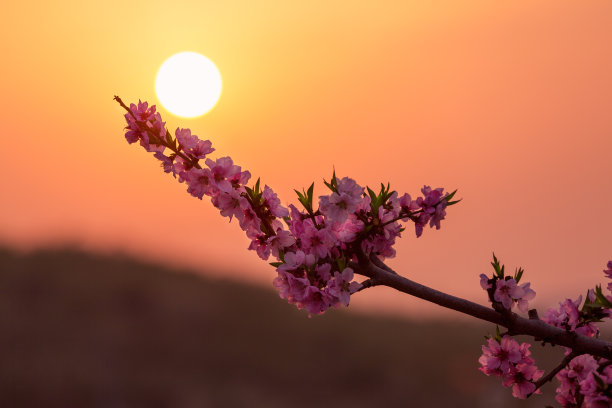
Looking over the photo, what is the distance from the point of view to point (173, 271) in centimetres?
2825

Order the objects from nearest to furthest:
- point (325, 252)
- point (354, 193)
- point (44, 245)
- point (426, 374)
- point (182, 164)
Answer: point (354, 193) → point (325, 252) → point (182, 164) → point (426, 374) → point (44, 245)

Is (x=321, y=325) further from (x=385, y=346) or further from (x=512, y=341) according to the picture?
(x=512, y=341)

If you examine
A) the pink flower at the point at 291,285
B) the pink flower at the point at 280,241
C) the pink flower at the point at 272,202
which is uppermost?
the pink flower at the point at 272,202

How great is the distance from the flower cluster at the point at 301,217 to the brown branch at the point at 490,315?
16 centimetres

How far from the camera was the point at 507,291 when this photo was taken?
3250 mm

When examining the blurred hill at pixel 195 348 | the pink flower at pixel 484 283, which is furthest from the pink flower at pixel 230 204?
the blurred hill at pixel 195 348

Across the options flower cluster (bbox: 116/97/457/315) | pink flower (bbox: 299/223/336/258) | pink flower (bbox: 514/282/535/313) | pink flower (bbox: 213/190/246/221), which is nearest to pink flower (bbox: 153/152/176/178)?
flower cluster (bbox: 116/97/457/315)

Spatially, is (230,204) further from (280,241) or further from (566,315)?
(566,315)

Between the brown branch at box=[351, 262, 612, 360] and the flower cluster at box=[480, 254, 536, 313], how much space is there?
71mm

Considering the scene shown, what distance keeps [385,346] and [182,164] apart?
22540mm

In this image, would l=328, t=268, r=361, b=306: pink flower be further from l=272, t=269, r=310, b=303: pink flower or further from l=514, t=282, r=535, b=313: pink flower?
l=514, t=282, r=535, b=313: pink flower

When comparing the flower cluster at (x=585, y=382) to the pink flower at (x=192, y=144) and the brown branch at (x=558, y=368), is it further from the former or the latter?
the pink flower at (x=192, y=144)

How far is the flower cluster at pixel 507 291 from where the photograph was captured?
127 inches

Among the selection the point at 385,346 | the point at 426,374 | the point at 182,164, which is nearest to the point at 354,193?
the point at 182,164
